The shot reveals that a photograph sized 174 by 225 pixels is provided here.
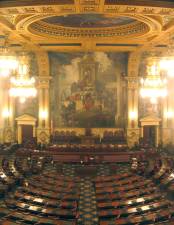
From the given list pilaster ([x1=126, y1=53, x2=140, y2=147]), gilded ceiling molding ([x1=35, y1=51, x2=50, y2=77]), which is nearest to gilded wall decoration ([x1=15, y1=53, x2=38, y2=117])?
gilded ceiling molding ([x1=35, y1=51, x2=50, y2=77])

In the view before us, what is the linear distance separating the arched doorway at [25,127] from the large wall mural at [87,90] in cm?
182

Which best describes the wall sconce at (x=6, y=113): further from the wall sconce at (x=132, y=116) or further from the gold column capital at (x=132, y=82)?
the gold column capital at (x=132, y=82)

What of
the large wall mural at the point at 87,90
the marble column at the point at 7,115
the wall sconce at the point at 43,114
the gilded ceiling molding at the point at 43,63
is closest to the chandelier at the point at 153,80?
the large wall mural at the point at 87,90

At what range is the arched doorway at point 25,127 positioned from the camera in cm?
2420

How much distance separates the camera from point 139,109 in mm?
24328

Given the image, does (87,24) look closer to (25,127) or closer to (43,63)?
(43,63)

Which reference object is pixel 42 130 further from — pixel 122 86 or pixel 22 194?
pixel 22 194

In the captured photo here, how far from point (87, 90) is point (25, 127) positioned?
6.17 metres

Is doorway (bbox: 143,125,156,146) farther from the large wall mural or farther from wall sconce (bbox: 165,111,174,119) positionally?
the large wall mural

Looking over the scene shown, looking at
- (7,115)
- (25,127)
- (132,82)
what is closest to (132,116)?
(132,82)

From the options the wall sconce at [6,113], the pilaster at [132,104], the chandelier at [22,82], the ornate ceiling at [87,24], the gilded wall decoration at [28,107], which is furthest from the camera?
the gilded wall decoration at [28,107]

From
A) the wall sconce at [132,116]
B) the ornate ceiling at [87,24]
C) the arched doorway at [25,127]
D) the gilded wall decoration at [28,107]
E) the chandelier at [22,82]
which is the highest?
the ornate ceiling at [87,24]

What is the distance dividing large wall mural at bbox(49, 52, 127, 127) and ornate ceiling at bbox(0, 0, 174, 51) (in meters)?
1.88

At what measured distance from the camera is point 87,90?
2400cm
